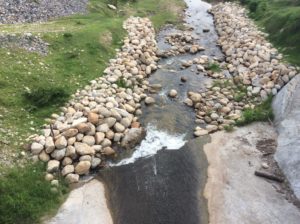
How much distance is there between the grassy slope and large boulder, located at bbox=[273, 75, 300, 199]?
47.1 ft

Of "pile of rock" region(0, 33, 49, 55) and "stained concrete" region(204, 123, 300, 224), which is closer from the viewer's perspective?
"stained concrete" region(204, 123, 300, 224)

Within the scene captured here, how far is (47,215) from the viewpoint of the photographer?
64.2 ft

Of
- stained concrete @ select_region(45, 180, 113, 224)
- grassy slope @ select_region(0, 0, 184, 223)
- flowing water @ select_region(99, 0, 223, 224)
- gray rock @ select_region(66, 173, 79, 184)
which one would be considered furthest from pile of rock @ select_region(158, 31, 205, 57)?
stained concrete @ select_region(45, 180, 113, 224)

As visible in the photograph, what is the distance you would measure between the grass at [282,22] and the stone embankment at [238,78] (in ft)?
3.37

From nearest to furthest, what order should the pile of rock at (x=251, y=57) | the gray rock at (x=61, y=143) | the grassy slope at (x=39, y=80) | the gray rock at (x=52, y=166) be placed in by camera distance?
the grassy slope at (x=39, y=80)
the gray rock at (x=52, y=166)
the gray rock at (x=61, y=143)
the pile of rock at (x=251, y=57)

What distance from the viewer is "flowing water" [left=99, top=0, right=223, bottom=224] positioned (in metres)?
20.3

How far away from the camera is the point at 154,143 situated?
26047 mm

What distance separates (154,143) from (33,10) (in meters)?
21.1

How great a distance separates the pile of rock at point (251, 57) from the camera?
31406mm

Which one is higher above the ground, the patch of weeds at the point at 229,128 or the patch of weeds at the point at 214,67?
the patch of weeds at the point at 229,128

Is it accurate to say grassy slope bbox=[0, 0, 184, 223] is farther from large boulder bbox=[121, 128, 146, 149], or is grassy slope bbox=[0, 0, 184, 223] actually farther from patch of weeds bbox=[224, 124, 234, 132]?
patch of weeds bbox=[224, 124, 234, 132]

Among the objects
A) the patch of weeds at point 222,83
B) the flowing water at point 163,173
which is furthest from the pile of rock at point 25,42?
the patch of weeds at point 222,83

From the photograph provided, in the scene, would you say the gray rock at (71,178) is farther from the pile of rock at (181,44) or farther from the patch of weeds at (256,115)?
the pile of rock at (181,44)

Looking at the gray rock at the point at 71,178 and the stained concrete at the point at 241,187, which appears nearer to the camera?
the stained concrete at the point at 241,187
